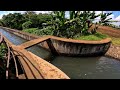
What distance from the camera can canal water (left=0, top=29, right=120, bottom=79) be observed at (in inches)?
457

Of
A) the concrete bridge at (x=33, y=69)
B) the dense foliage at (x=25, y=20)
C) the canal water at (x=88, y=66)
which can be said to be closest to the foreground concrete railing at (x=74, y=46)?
the canal water at (x=88, y=66)

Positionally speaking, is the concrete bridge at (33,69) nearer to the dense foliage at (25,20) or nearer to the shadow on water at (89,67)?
the shadow on water at (89,67)

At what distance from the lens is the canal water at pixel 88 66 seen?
11.6 meters

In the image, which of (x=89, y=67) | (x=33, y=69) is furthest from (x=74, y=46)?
(x=33, y=69)

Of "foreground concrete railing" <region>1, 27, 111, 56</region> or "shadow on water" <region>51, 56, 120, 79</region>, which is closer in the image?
"shadow on water" <region>51, 56, 120, 79</region>

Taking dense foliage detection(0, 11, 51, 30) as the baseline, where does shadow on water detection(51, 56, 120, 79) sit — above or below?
below

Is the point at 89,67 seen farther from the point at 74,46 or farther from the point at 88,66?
the point at 74,46

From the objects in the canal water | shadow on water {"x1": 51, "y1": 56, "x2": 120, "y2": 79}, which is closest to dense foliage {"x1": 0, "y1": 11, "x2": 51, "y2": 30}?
the canal water

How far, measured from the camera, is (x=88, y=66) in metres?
13.3

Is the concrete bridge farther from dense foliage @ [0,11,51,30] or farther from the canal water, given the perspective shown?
dense foliage @ [0,11,51,30]

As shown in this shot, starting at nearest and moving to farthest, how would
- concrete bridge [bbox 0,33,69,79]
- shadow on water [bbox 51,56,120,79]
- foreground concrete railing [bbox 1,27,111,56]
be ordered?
1. concrete bridge [bbox 0,33,69,79]
2. shadow on water [bbox 51,56,120,79]
3. foreground concrete railing [bbox 1,27,111,56]

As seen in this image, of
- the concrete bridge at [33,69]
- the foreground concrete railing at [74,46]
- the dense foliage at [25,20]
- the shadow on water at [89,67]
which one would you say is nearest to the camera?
the concrete bridge at [33,69]
